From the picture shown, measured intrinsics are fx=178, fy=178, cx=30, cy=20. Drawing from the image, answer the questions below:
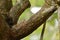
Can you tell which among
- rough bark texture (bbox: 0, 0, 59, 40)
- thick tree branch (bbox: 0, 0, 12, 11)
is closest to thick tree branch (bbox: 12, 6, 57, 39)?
rough bark texture (bbox: 0, 0, 59, 40)

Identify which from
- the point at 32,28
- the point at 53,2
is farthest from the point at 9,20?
the point at 53,2

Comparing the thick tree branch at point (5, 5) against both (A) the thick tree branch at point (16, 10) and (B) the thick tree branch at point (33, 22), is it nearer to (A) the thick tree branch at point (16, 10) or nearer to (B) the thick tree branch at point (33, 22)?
(A) the thick tree branch at point (16, 10)

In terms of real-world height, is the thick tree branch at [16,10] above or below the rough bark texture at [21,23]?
above

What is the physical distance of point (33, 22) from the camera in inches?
31.5

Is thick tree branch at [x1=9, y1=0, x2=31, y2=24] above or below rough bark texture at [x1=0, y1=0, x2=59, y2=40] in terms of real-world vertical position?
above

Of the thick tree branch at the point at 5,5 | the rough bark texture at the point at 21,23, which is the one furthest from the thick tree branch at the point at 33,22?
the thick tree branch at the point at 5,5

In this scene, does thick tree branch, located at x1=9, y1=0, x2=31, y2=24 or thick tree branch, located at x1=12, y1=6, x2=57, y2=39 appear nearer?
thick tree branch, located at x1=12, y1=6, x2=57, y2=39

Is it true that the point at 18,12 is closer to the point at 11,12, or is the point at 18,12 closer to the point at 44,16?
the point at 11,12

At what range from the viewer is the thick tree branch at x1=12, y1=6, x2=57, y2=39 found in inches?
30.8

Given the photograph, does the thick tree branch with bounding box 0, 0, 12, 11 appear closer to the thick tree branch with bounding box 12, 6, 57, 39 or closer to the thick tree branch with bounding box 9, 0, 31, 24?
the thick tree branch with bounding box 9, 0, 31, 24

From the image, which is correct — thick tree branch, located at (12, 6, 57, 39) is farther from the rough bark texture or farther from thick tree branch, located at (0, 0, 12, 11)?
thick tree branch, located at (0, 0, 12, 11)

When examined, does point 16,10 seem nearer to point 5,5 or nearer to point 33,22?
point 5,5

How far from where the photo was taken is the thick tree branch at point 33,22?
783mm

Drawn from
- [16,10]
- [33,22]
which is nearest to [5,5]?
[16,10]
